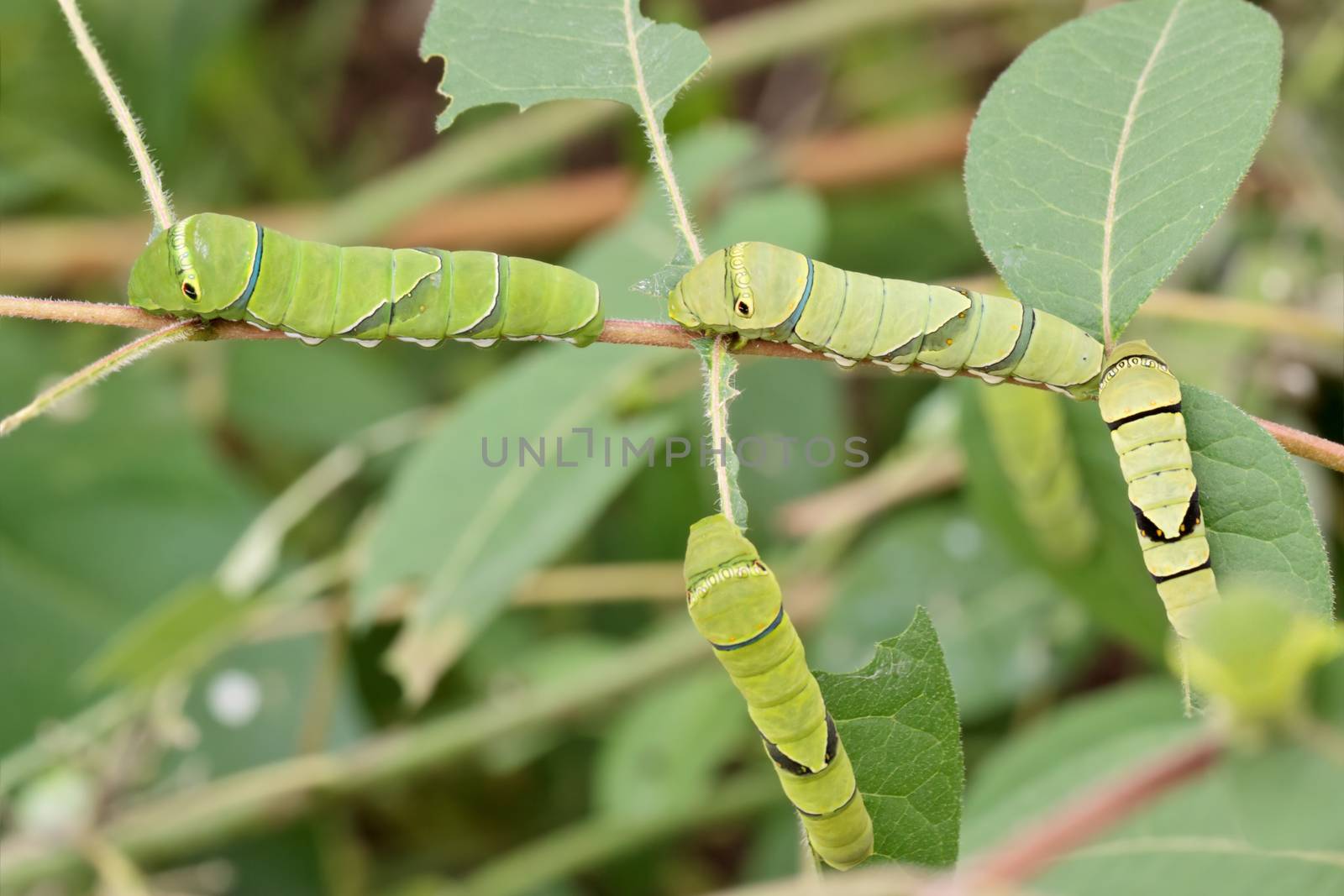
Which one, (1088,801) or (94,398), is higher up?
(1088,801)

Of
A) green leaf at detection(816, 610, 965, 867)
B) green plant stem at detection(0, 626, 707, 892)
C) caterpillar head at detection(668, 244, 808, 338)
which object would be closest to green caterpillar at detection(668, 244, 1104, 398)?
caterpillar head at detection(668, 244, 808, 338)

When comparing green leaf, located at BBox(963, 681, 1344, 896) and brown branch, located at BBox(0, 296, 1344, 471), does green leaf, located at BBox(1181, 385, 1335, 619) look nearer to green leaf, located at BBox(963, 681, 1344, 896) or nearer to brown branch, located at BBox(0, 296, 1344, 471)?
brown branch, located at BBox(0, 296, 1344, 471)

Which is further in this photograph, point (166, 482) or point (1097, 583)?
point (166, 482)

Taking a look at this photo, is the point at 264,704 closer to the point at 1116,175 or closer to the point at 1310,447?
the point at 1116,175

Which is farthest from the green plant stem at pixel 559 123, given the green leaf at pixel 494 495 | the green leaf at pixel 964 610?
Result: the green leaf at pixel 964 610

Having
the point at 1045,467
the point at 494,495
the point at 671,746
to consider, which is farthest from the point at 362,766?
the point at 1045,467

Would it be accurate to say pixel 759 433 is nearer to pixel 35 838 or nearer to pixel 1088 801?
pixel 35 838

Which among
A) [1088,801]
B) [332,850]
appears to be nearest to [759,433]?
[332,850]
